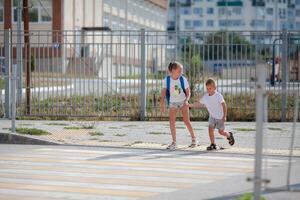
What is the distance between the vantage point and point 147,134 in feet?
48.5

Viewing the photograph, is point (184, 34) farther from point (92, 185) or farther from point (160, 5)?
point (160, 5)

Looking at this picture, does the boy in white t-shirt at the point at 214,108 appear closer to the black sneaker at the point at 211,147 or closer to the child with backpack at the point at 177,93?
the black sneaker at the point at 211,147

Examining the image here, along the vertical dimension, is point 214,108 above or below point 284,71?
below

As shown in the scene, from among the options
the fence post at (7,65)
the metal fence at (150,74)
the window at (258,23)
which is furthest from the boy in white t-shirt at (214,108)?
the window at (258,23)

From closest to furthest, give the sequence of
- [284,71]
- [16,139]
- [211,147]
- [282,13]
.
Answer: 1. [211,147]
2. [16,139]
3. [284,71]
4. [282,13]

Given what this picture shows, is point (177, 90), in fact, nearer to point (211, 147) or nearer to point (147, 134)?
point (211, 147)

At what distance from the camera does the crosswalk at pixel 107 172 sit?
8266 mm

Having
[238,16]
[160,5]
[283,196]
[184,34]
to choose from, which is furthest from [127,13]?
[283,196]

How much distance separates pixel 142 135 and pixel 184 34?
444 cm

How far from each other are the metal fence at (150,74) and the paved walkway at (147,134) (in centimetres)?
86

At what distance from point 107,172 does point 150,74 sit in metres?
10.1

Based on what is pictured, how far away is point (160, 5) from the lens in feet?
309

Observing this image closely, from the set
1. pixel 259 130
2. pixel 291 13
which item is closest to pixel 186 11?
pixel 291 13

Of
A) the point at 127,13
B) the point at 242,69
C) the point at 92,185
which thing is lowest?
the point at 92,185
